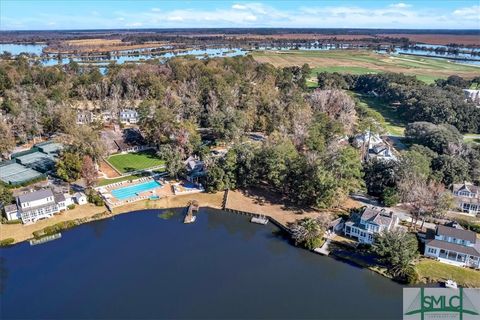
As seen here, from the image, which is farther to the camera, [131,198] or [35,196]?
[131,198]

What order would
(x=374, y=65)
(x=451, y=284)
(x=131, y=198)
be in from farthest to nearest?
(x=374, y=65), (x=131, y=198), (x=451, y=284)

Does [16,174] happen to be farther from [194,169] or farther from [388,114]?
[388,114]

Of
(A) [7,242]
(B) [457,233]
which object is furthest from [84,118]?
(B) [457,233]

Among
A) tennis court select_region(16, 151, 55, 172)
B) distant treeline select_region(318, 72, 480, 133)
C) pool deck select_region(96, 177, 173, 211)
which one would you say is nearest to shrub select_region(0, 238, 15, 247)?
pool deck select_region(96, 177, 173, 211)

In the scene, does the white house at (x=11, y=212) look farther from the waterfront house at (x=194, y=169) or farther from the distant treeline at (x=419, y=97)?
the distant treeline at (x=419, y=97)

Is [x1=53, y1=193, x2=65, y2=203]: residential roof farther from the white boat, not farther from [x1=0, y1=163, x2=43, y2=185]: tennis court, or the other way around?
the white boat
